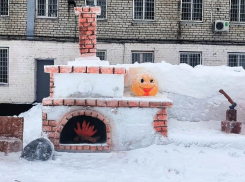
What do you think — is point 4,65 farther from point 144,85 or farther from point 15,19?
point 144,85

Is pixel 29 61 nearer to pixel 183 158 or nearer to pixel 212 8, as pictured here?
pixel 212 8

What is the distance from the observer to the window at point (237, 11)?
1269 cm

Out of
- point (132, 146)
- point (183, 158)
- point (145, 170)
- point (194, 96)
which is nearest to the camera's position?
point (145, 170)

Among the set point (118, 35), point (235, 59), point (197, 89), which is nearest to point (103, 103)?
point (197, 89)

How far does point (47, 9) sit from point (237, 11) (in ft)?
25.0

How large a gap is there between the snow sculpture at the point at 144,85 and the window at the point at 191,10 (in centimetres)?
735

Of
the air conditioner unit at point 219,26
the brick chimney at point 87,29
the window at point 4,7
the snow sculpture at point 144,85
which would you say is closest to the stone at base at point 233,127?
the snow sculpture at point 144,85

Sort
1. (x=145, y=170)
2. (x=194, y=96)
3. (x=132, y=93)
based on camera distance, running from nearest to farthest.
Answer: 1. (x=145, y=170)
2. (x=132, y=93)
3. (x=194, y=96)

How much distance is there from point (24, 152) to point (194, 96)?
3699 mm

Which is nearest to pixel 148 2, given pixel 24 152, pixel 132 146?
pixel 132 146

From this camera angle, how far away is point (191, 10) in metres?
12.6

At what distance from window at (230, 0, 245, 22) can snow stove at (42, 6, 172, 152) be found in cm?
857

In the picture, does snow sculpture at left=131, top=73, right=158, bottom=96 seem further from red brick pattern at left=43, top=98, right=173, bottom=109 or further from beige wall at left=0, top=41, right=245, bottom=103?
beige wall at left=0, top=41, right=245, bottom=103

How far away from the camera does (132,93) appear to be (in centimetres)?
626
